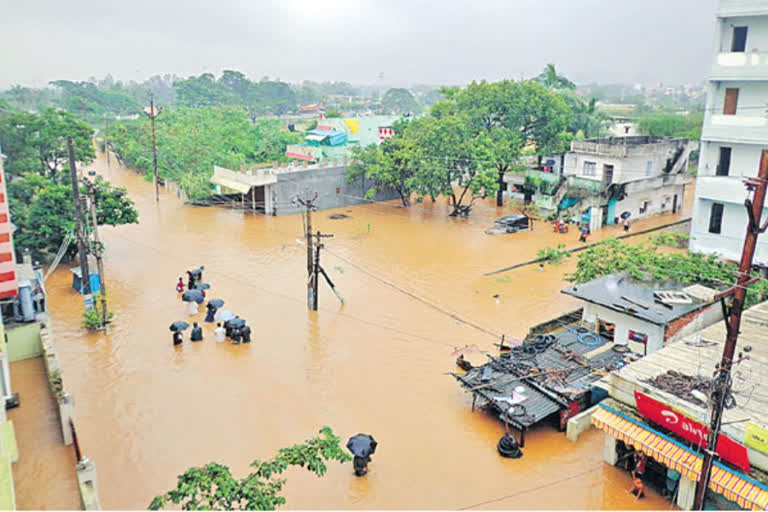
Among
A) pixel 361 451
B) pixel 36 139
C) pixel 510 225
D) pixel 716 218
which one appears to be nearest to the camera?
pixel 361 451

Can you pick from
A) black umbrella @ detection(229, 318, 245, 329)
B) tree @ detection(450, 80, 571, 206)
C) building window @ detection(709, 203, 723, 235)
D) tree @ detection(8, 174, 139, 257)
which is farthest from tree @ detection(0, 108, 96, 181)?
building window @ detection(709, 203, 723, 235)

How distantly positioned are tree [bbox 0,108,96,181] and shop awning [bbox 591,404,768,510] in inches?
1155

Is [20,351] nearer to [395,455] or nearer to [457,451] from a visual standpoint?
[395,455]

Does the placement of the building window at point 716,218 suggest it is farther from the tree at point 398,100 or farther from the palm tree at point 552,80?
the tree at point 398,100

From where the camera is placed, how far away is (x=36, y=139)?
30.2 meters

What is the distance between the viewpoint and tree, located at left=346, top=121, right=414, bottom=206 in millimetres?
38906

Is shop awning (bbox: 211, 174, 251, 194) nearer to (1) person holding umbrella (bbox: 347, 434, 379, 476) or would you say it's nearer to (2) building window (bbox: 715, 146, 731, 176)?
(2) building window (bbox: 715, 146, 731, 176)

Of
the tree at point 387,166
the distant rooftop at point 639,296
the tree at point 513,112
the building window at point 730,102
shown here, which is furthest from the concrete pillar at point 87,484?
the tree at point 513,112

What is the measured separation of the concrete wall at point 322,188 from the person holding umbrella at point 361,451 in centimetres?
2769

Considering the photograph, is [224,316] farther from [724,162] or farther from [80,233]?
[724,162]

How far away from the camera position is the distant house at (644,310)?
17516 millimetres

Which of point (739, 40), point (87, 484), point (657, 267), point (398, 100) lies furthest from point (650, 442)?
point (398, 100)

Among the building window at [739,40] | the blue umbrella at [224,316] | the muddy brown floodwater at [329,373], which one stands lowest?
the muddy brown floodwater at [329,373]

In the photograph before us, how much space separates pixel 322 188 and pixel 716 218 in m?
24.2
